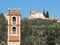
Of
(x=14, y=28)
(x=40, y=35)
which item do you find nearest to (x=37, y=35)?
(x=40, y=35)

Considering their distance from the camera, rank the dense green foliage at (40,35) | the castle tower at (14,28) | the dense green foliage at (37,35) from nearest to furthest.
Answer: the castle tower at (14,28), the dense green foliage at (37,35), the dense green foliage at (40,35)

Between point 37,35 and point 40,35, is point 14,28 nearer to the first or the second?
point 37,35

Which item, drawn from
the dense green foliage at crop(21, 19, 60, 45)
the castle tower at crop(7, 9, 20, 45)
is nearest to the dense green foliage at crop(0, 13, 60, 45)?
the dense green foliage at crop(21, 19, 60, 45)

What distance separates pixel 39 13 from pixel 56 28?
93.0 ft

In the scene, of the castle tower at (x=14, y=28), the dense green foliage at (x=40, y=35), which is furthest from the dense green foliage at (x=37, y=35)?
the castle tower at (x=14, y=28)

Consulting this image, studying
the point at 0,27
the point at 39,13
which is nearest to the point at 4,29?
the point at 0,27

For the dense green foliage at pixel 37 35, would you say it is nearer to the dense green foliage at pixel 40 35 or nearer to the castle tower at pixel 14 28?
the dense green foliage at pixel 40 35

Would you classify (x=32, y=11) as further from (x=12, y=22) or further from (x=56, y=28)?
(x=12, y=22)

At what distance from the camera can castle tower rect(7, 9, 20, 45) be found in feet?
91.8

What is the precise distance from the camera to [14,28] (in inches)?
1128

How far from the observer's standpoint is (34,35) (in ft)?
210

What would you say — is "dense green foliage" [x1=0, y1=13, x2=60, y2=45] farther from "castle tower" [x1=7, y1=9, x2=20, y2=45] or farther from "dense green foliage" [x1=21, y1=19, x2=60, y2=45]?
"castle tower" [x1=7, y1=9, x2=20, y2=45]

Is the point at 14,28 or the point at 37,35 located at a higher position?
the point at 14,28

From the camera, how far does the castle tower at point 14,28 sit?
2798cm
